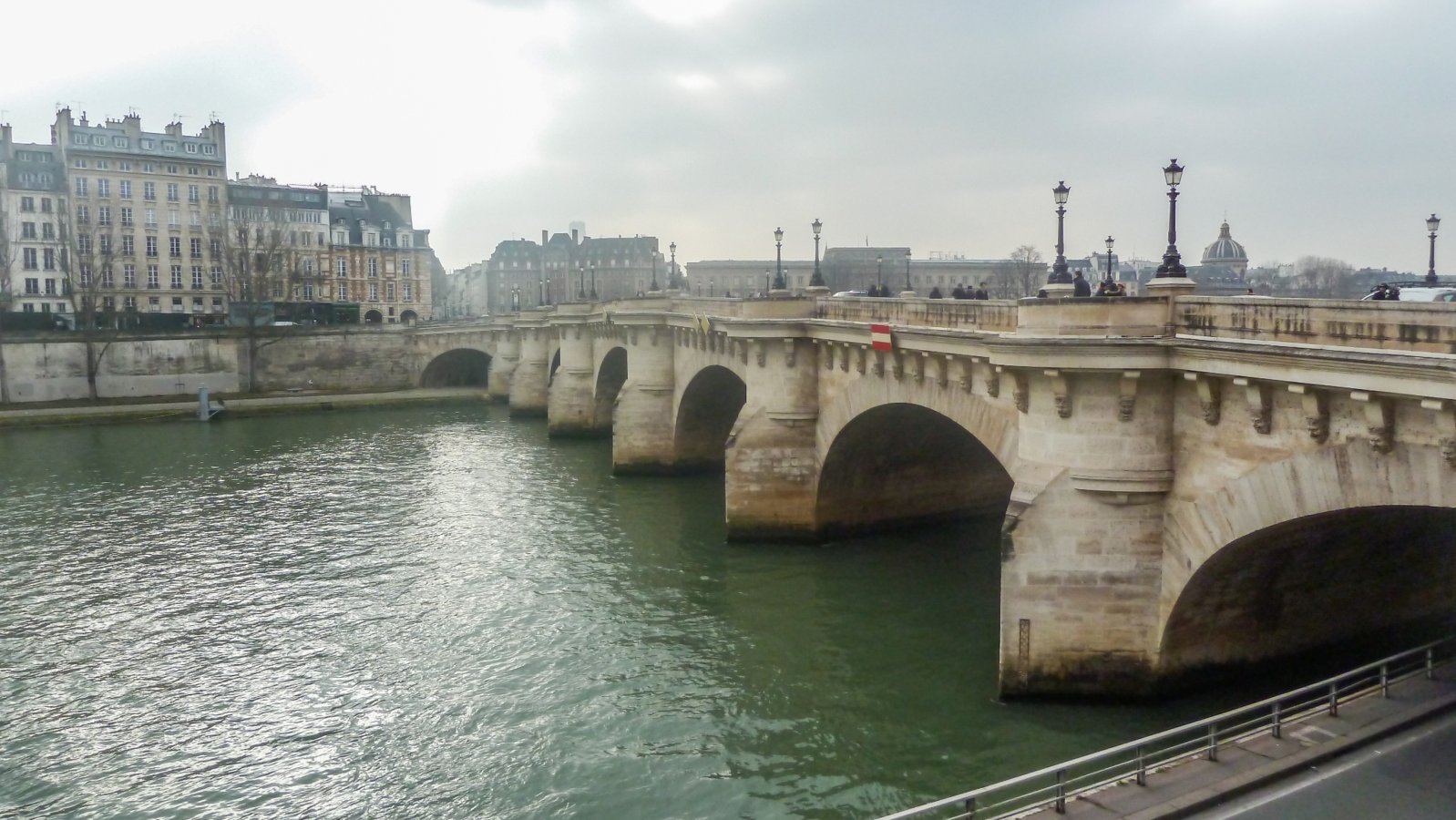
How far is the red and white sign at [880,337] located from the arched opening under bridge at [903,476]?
3.20 metres

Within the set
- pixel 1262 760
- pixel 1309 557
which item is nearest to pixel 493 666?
pixel 1262 760

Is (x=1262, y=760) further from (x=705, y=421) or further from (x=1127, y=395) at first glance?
(x=705, y=421)

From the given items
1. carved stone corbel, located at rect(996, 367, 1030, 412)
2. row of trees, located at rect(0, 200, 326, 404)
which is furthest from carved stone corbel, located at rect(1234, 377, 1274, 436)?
row of trees, located at rect(0, 200, 326, 404)

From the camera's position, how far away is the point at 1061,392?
51.0 ft

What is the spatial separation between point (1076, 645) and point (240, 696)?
45.2ft

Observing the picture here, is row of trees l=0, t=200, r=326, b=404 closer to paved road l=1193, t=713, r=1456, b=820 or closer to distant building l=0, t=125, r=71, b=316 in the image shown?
distant building l=0, t=125, r=71, b=316

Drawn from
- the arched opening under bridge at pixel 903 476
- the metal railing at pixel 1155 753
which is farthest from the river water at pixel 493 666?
the arched opening under bridge at pixel 903 476

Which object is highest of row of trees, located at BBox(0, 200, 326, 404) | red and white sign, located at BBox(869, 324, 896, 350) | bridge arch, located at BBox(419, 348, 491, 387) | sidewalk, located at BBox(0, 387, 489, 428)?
row of trees, located at BBox(0, 200, 326, 404)

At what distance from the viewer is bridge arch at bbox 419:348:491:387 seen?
7588cm

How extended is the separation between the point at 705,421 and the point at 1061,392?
25153 millimetres

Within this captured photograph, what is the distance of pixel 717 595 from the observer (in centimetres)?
2364

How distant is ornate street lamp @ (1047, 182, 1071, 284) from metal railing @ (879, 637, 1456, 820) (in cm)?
702

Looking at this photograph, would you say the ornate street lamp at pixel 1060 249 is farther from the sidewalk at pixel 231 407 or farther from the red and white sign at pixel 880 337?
the sidewalk at pixel 231 407

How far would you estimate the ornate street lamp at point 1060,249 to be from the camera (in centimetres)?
1720
